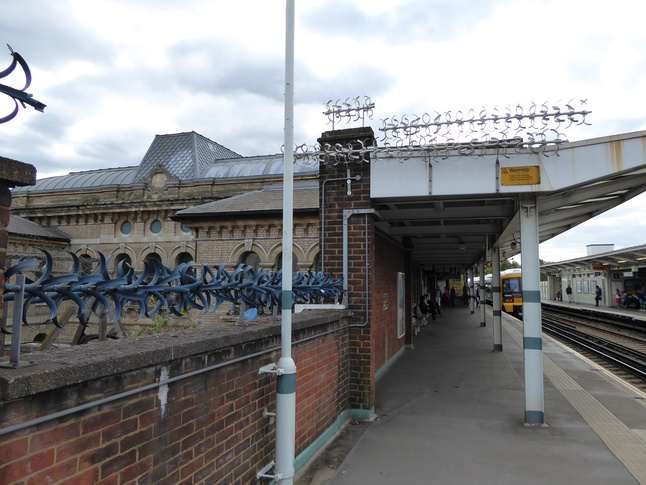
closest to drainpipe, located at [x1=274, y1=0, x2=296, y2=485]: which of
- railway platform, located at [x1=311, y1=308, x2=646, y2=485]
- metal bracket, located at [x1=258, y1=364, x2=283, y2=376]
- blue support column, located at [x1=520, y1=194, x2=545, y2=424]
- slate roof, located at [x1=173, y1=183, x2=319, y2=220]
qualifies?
metal bracket, located at [x1=258, y1=364, x2=283, y2=376]

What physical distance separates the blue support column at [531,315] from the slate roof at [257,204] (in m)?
9.99

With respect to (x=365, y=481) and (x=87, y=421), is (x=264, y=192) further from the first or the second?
(x=87, y=421)

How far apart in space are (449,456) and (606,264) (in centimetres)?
3328

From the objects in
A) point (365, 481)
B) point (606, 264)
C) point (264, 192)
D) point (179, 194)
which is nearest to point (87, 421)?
point (365, 481)

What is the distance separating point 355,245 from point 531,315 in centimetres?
264

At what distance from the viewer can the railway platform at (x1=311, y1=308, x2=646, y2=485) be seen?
470 cm

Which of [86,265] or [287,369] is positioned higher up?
[86,265]

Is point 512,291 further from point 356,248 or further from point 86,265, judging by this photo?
point 356,248

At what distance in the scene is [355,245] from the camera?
671 centimetres

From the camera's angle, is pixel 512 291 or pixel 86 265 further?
pixel 512 291

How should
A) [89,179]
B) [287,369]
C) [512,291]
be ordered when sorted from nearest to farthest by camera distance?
[287,369] < [89,179] < [512,291]

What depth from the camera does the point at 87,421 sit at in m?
2.15

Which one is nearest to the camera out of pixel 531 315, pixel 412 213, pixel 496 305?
pixel 531 315

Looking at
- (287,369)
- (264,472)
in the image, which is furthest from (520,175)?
(264,472)
